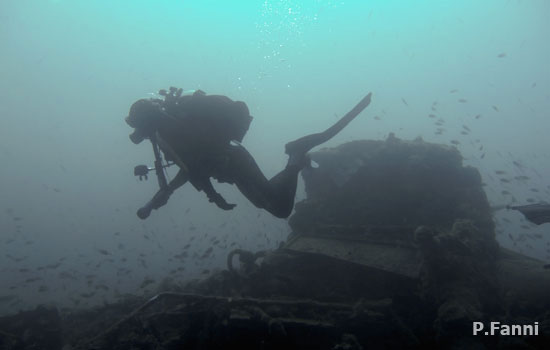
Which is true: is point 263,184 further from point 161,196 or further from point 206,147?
point 161,196

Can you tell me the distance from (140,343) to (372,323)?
4.02m

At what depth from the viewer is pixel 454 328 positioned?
526 centimetres

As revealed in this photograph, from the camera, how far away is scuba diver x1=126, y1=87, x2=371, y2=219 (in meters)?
5.08

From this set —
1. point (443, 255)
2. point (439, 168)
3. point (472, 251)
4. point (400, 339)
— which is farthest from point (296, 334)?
point (439, 168)

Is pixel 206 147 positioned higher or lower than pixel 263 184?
higher

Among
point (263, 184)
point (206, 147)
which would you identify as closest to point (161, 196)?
point (206, 147)

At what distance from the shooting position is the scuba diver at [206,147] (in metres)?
5.08

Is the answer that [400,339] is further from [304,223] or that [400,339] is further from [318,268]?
[304,223]

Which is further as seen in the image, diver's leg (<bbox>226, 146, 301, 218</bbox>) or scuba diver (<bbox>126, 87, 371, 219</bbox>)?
diver's leg (<bbox>226, 146, 301, 218</bbox>)

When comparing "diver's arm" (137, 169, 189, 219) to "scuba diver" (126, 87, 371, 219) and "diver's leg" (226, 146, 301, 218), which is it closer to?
"scuba diver" (126, 87, 371, 219)

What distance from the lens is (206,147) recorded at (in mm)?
5074

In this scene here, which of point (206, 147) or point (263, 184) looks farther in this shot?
point (263, 184)

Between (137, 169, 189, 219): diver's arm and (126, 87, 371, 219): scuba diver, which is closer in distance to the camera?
(126, 87, 371, 219): scuba diver

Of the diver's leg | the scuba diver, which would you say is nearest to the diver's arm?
the scuba diver
